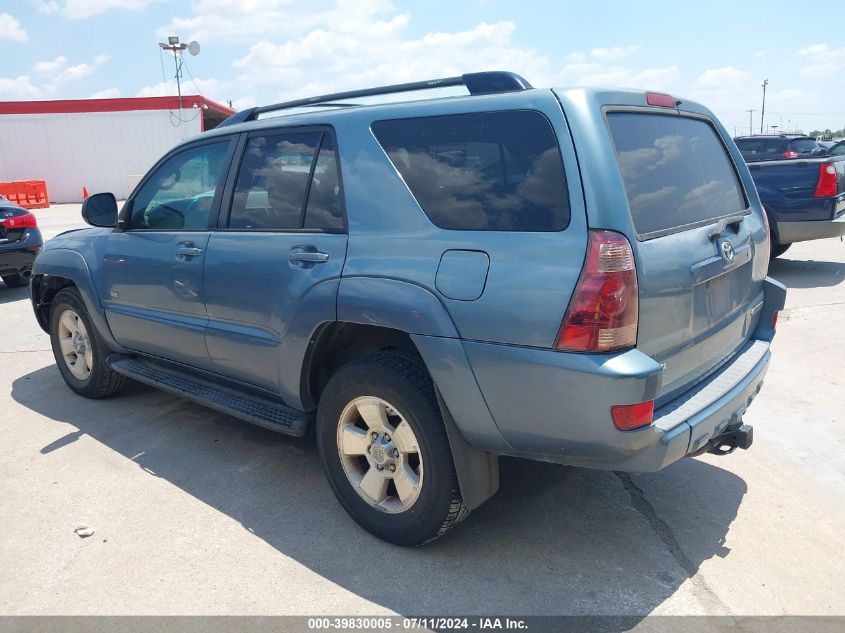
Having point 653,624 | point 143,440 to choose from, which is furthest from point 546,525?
point 143,440

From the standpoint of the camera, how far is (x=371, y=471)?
3.18 meters

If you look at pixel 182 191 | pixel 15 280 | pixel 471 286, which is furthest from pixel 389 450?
pixel 15 280

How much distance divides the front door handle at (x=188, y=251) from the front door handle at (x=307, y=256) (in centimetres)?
83

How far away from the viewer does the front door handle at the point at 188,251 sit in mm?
3915

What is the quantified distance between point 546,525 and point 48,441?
3.19m

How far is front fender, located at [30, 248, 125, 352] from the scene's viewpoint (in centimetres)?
475

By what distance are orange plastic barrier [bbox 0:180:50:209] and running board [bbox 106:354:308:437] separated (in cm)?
2394

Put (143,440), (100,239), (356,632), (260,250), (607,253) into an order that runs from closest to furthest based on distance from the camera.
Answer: (607,253)
(356,632)
(260,250)
(143,440)
(100,239)

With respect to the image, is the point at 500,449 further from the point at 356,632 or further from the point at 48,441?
the point at 48,441

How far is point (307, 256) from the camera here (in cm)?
328

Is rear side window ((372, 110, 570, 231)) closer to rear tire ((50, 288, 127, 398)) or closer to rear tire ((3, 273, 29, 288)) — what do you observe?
rear tire ((50, 288, 127, 398))

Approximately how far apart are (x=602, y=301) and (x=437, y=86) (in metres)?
1.42

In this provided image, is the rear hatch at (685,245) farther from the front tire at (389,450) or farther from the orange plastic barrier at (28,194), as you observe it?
the orange plastic barrier at (28,194)

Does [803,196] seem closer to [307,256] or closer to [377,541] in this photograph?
[307,256]
